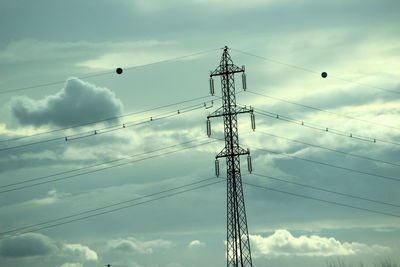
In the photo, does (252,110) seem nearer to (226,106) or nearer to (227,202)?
(226,106)

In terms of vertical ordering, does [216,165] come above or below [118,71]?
below

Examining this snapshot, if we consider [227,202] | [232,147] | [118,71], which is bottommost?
[227,202]

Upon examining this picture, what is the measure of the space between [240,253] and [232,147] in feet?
50.2

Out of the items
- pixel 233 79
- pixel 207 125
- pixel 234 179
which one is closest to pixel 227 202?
pixel 234 179

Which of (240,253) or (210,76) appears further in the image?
(210,76)

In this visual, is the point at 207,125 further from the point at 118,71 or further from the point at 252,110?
the point at 118,71

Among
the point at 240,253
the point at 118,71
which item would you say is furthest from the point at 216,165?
the point at 118,71

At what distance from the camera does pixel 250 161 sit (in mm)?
105500

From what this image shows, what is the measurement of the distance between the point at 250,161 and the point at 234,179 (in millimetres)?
4543

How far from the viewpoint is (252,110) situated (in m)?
104

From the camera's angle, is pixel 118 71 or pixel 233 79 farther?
pixel 233 79

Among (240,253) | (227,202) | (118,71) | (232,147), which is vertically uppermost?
(118,71)

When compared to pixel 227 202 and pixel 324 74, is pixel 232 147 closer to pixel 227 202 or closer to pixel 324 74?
pixel 227 202

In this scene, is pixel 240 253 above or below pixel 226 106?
below
